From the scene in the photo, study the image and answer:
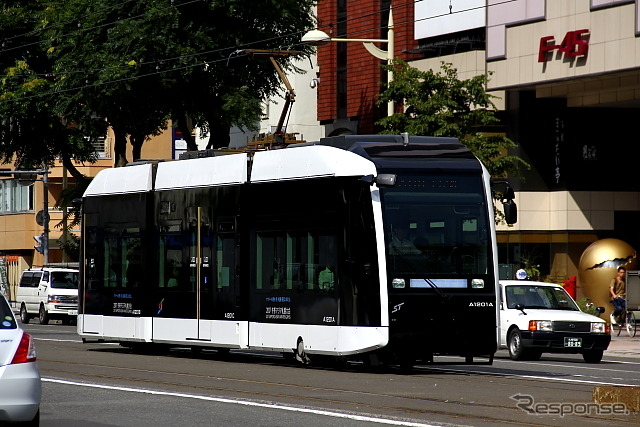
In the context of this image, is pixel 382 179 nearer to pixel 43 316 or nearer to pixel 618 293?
pixel 618 293

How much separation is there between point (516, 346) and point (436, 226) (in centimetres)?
754

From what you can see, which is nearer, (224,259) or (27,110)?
(224,259)

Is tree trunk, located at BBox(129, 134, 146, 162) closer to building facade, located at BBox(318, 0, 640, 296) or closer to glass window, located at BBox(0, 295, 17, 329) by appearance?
building facade, located at BBox(318, 0, 640, 296)

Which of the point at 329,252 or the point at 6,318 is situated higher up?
the point at 329,252

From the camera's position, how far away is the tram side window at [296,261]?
21.3m

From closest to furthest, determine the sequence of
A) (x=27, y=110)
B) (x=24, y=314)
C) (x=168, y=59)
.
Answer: (x=168, y=59)
(x=27, y=110)
(x=24, y=314)

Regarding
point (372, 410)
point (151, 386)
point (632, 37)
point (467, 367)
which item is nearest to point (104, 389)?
point (151, 386)

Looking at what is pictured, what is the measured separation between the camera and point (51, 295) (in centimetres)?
4966

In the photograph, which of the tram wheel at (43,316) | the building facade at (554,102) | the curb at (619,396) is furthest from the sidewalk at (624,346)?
the tram wheel at (43,316)

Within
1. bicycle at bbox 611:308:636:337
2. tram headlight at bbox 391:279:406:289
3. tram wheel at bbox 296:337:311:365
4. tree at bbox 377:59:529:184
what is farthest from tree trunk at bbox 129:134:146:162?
tram headlight at bbox 391:279:406:289

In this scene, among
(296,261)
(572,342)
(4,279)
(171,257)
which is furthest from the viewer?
(4,279)

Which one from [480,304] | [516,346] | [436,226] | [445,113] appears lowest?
[516,346]

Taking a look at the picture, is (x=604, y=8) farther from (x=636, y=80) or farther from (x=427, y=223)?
(x=427, y=223)

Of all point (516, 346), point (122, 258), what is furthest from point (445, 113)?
point (122, 258)
